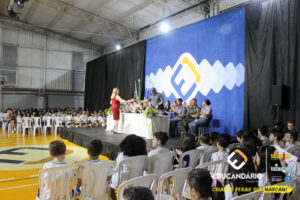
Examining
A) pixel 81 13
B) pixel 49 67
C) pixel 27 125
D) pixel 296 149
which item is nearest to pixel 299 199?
pixel 296 149

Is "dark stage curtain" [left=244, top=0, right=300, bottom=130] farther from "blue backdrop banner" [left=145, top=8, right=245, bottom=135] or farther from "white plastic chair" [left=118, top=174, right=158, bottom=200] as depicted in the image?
"white plastic chair" [left=118, top=174, right=158, bottom=200]

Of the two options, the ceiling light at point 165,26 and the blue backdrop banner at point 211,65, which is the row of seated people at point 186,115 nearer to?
the blue backdrop banner at point 211,65

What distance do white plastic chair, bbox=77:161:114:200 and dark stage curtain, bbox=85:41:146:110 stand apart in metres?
8.08

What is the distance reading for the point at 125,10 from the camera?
403 inches

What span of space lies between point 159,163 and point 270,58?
14.3 feet

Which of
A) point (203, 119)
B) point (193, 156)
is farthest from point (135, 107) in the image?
point (193, 156)

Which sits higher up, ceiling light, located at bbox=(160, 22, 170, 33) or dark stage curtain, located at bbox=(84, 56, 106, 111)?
ceiling light, located at bbox=(160, 22, 170, 33)

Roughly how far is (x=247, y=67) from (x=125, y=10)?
21.7 feet

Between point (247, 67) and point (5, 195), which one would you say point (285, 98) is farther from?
point (5, 195)

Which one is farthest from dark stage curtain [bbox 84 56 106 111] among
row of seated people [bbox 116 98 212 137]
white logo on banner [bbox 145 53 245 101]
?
row of seated people [bbox 116 98 212 137]

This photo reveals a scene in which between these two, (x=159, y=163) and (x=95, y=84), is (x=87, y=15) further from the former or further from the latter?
(x=159, y=163)

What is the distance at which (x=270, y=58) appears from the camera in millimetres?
5320

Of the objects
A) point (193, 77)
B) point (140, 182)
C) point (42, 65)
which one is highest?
point (42, 65)

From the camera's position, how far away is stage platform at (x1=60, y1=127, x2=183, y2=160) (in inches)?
192
